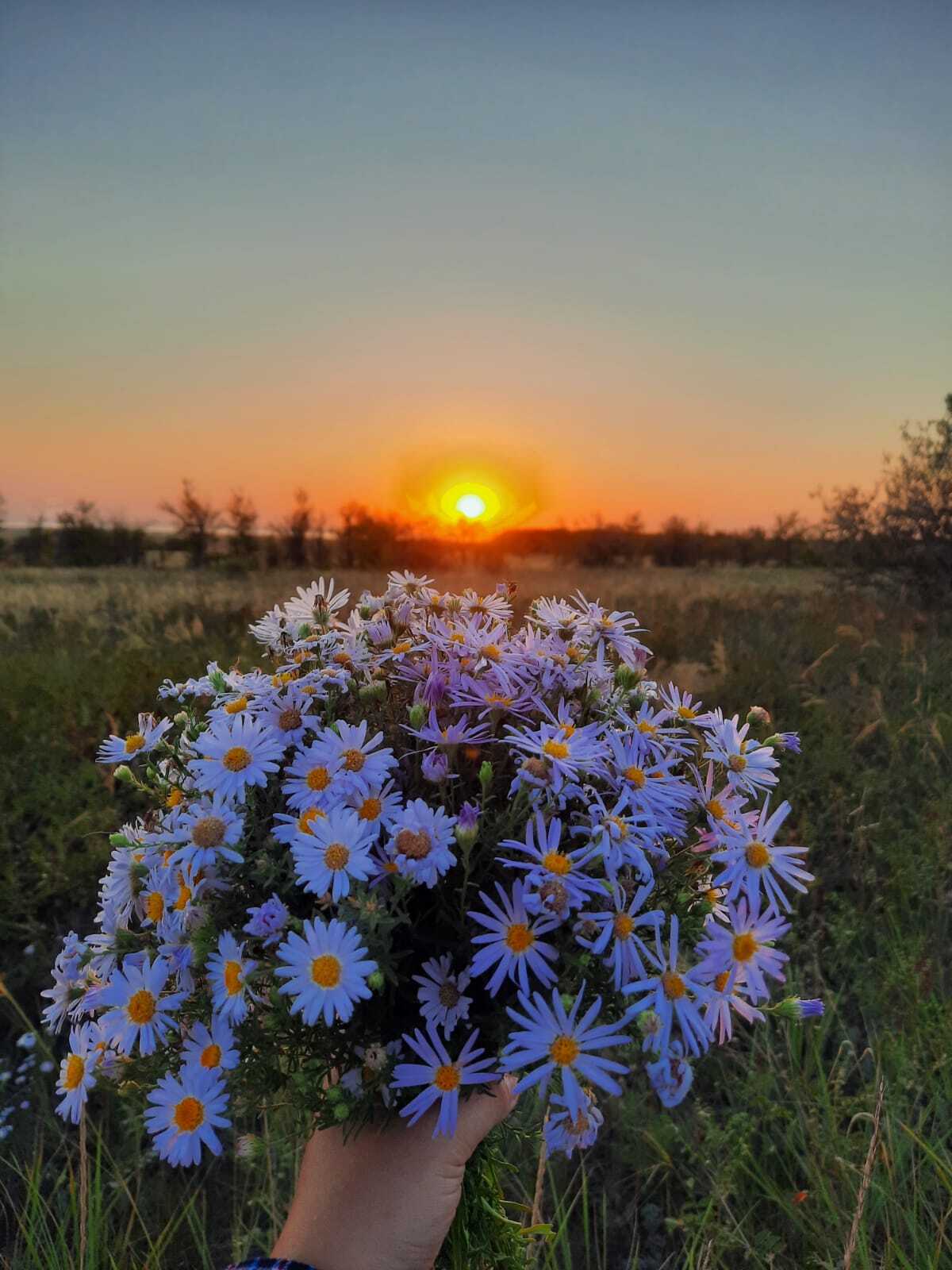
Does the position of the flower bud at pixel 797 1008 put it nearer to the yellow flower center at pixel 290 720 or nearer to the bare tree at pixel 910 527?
the yellow flower center at pixel 290 720

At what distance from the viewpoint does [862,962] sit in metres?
3.28

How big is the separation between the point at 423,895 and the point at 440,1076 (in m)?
0.18

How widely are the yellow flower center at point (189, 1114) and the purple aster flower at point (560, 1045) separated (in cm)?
32

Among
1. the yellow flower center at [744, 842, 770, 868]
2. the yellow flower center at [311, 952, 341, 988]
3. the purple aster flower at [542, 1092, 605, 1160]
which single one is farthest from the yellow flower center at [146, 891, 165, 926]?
the yellow flower center at [744, 842, 770, 868]

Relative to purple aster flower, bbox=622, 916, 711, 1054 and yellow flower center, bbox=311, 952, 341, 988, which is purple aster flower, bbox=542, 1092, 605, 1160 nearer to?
purple aster flower, bbox=622, 916, 711, 1054

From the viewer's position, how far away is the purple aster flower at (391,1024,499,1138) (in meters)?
0.89

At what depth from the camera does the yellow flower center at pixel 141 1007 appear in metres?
0.94

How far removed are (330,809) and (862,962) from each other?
10.0ft

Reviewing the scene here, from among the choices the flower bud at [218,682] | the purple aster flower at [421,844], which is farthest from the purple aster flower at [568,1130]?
the flower bud at [218,682]

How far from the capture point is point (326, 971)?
0.84m

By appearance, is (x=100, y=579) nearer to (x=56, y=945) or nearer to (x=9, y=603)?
(x=9, y=603)

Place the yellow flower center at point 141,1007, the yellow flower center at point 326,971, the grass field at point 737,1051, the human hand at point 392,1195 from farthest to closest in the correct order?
the grass field at point 737,1051
the human hand at point 392,1195
the yellow flower center at point 141,1007
the yellow flower center at point 326,971

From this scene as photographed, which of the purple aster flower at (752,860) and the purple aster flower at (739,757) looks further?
the purple aster flower at (739,757)

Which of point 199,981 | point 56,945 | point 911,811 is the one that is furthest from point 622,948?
point 911,811
